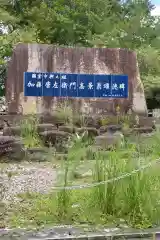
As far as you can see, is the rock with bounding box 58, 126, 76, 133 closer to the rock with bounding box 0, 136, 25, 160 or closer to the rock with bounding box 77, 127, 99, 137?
the rock with bounding box 77, 127, 99, 137

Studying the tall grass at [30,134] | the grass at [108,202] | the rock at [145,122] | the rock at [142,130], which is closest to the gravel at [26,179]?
the grass at [108,202]

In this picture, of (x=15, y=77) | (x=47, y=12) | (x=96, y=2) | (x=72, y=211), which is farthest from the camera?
(x=96, y=2)

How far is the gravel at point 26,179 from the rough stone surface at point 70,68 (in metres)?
4.07

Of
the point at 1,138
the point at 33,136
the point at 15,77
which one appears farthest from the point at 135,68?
the point at 1,138

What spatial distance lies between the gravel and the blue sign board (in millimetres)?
4222

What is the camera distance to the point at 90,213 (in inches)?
187

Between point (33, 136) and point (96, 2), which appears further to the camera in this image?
point (96, 2)

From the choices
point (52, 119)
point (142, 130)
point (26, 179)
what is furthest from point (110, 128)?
point (26, 179)

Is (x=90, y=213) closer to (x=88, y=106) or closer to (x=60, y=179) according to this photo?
(x=60, y=179)

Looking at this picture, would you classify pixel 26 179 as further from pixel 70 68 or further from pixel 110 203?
pixel 70 68

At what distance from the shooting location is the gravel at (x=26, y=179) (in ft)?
19.7

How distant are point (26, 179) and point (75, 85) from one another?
6.03m

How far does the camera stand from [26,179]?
682 cm

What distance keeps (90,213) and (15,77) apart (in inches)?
321
